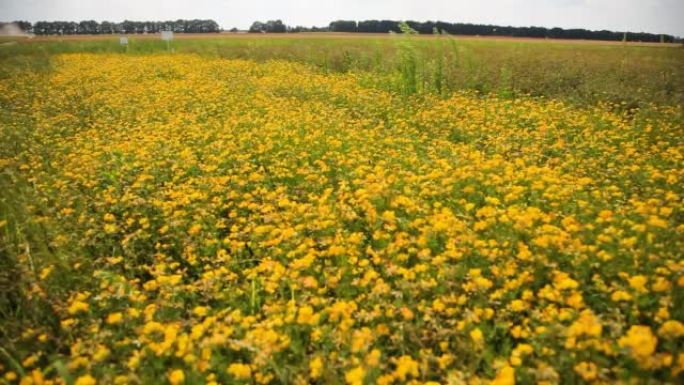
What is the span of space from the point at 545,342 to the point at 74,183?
5.62 metres

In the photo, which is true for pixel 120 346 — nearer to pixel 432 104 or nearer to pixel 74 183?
pixel 74 183

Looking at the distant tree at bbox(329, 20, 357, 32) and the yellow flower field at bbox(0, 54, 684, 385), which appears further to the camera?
the distant tree at bbox(329, 20, 357, 32)

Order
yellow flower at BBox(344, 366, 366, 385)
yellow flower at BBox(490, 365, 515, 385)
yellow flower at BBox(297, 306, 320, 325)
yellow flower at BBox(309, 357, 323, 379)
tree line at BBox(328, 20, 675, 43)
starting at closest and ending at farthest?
yellow flower at BBox(490, 365, 515, 385), yellow flower at BBox(344, 366, 366, 385), yellow flower at BBox(309, 357, 323, 379), yellow flower at BBox(297, 306, 320, 325), tree line at BBox(328, 20, 675, 43)

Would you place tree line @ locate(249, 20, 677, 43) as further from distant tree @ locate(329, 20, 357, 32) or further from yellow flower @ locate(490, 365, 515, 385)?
yellow flower @ locate(490, 365, 515, 385)

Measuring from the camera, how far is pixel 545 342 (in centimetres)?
267

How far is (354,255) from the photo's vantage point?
157 inches

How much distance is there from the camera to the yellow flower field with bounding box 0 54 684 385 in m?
2.69

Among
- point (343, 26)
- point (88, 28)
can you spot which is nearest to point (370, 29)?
point (343, 26)

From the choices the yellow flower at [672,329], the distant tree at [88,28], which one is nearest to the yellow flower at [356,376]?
the yellow flower at [672,329]

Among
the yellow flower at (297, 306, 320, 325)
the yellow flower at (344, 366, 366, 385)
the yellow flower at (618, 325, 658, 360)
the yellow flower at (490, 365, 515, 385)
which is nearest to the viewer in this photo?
the yellow flower at (618, 325, 658, 360)

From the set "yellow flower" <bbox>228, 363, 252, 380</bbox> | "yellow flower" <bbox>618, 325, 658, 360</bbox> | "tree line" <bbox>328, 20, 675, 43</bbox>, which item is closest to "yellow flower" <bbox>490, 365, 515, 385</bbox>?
"yellow flower" <bbox>618, 325, 658, 360</bbox>

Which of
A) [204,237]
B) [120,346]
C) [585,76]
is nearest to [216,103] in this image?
[204,237]

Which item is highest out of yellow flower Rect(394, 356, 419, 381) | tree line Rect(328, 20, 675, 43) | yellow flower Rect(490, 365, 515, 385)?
tree line Rect(328, 20, 675, 43)

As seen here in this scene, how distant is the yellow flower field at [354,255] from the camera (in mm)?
2689
